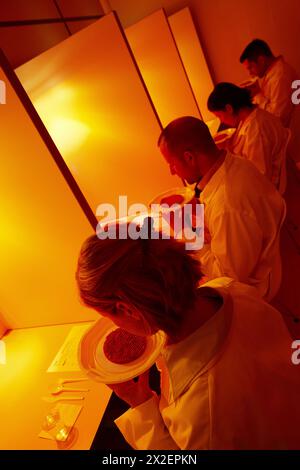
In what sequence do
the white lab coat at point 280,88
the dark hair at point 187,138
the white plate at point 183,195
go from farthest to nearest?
the white lab coat at point 280,88, the white plate at point 183,195, the dark hair at point 187,138

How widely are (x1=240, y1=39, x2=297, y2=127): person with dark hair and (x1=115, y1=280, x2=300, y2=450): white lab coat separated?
256 centimetres

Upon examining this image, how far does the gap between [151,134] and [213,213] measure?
32.7 inches

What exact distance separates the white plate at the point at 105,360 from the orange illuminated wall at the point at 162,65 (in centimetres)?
266

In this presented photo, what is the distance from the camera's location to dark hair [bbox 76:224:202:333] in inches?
25.9

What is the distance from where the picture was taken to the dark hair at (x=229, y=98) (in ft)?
6.75

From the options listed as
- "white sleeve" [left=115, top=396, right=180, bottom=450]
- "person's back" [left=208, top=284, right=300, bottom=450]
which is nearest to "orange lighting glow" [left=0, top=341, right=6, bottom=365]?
"white sleeve" [left=115, top=396, right=180, bottom=450]

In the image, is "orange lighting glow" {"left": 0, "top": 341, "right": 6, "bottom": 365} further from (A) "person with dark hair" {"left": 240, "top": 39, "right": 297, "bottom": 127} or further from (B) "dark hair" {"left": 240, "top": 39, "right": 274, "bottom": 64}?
(B) "dark hair" {"left": 240, "top": 39, "right": 274, "bottom": 64}

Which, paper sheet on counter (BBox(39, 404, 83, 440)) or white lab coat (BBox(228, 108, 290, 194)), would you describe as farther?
white lab coat (BBox(228, 108, 290, 194))

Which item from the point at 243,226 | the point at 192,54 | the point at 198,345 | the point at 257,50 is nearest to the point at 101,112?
the point at 243,226

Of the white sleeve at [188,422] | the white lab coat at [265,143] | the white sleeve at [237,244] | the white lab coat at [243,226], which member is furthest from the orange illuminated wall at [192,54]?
the white sleeve at [188,422]

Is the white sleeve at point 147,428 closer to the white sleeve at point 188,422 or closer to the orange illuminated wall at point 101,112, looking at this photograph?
the white sleeve at point 188,422

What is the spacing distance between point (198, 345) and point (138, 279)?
0.20 m

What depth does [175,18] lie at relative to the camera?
3416 mm

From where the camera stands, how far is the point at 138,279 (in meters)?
0.66
